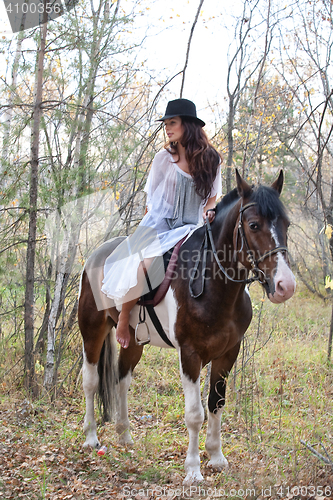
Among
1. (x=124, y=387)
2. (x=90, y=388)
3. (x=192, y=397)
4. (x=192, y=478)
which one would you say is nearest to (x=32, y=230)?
(x=90, y=388)

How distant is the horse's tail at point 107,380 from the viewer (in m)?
4.01

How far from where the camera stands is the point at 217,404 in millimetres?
3264

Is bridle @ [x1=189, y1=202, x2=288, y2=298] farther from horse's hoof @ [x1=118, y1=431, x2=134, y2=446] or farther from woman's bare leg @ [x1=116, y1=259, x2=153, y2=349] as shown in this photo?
horse's hoof @ [x1=118, y1=431, x2=134, y2=446]

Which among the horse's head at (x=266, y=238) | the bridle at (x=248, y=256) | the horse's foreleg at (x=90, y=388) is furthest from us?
the horse's foreleg at (x=90, y=388)

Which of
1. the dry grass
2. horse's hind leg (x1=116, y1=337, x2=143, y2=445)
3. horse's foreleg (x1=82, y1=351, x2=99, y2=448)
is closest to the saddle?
horse's hind leg (x1=116, y1=337, x2=143, y2=445)

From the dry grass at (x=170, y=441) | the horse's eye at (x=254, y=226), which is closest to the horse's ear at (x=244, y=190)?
the horse's eye at (x=254, y=226)

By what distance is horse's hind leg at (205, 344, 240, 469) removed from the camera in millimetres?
3254

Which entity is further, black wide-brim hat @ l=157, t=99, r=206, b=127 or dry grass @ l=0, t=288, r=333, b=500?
black wide-brim hat @ l=157, t=99, r=206, b=127

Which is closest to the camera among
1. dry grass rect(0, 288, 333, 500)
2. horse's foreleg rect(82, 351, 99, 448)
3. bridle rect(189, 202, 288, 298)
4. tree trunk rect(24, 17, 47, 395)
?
bridle rect(189, 202, 288, 298)

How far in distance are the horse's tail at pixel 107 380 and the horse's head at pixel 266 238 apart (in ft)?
6.51

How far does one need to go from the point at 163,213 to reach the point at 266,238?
3.83ft

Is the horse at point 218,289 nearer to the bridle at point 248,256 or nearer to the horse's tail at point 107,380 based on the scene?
the bridle at point 248,256

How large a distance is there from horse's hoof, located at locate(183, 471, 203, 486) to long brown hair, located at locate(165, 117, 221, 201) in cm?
216

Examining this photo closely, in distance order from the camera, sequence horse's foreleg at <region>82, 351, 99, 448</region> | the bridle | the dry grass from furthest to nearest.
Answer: horse's foreleg at <region>82, 351, 99, 448</region> < the dry grass < the bridle
